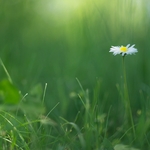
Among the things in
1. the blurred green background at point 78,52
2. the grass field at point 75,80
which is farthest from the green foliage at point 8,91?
the blurred green background at point 78,52

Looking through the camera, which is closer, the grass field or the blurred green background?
the grass field

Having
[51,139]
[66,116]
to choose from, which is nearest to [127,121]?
[51,139]

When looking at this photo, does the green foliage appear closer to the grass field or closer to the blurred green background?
the grass field

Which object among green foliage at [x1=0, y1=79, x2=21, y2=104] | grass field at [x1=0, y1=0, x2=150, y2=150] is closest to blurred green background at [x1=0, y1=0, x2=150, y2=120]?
grass field at [x1=0, y1=0, x2=150, y2=150]

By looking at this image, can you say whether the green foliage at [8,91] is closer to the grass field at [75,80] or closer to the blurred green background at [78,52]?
the grass field at [75,80]

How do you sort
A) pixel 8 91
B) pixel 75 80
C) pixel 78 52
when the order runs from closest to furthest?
pixel 8 91, pixel 75 80, pixel 78 52

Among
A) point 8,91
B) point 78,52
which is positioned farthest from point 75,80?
point 8,91

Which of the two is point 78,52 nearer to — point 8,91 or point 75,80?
point 75,80
